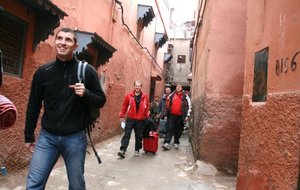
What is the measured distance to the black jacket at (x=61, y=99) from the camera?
11.1 feet

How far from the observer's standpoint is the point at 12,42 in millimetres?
5715

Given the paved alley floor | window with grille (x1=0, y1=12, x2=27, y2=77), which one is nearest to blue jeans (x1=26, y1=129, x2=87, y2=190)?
the paved alley floor

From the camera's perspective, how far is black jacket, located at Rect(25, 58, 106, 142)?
11.1ft

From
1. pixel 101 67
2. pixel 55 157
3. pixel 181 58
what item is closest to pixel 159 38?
pixel 181 58

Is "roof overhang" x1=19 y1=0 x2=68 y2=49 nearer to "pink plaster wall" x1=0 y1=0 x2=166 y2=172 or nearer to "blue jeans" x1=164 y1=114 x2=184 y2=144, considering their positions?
"pink plaster wall" x1=0 y1=0 x2=166 y2=172

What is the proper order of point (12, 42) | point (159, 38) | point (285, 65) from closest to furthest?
point (285, 65) < point (12, 42) < point (159, 38)

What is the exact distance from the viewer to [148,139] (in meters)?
8.96

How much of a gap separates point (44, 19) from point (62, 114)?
309cm

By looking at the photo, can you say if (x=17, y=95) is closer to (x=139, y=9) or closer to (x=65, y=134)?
(x=65, y=134)

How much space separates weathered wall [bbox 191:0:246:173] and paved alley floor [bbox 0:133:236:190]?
0.48 metres

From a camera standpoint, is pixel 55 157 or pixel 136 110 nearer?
pixel 55 157

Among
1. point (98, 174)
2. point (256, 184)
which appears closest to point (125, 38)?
point (98, 174)

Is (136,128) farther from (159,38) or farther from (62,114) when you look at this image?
(159,38)

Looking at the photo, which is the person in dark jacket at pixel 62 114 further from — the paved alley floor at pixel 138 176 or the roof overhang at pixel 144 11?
the roof overhang at pixel 144 11
